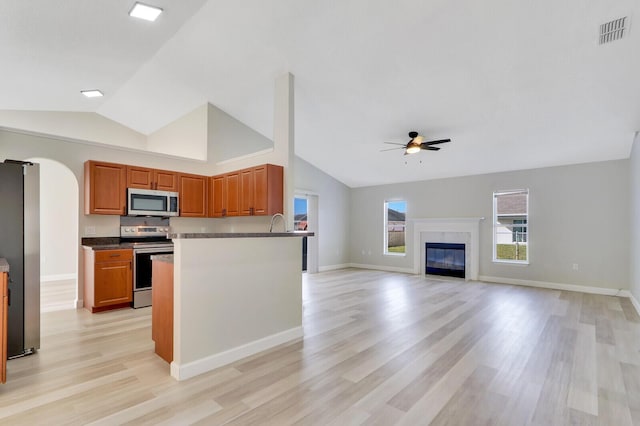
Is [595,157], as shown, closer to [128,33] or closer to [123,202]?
[128,33]

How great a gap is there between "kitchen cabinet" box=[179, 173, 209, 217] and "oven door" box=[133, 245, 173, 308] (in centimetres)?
103

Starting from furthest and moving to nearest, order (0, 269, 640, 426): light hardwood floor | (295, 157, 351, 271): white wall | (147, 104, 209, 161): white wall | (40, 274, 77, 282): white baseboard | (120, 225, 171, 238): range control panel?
(295, 157, 351, 271): white wall, (40, 274, 77, 282): white baseboard, (147, 104, 209, 161): white wall, (120, 225, 171, 238): range control panel, (0, 269, 640, 426): light hardwood floor

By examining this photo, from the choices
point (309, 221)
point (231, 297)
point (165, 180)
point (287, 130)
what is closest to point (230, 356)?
point (231, 297)

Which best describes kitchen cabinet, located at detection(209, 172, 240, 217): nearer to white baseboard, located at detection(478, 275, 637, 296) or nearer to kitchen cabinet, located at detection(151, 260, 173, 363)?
kitchen cabinet, located at detection(151, 260, 173, 363)

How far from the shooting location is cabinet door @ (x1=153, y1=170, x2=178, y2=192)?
508 cm

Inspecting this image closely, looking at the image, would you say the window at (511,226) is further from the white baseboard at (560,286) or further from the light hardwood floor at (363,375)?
the light hardwood floor at (363,375)

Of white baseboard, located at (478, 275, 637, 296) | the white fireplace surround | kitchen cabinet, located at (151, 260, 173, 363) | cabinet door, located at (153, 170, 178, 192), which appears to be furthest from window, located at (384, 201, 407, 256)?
kitchen cabinet, located at (151, 260, 173, 363)

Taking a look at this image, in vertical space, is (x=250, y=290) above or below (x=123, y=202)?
below

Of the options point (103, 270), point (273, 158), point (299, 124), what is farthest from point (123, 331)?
point (299, 124)

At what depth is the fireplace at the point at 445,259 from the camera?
725cm

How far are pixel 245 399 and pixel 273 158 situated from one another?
128 inches

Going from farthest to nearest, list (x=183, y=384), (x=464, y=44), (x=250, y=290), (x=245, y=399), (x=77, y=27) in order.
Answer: (x=464, y=44) < (x=77, y=27) < (x=250, y=290) < (x=183, y=384) < (x=245, y=399)

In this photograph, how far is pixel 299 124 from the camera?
5945 millimetres

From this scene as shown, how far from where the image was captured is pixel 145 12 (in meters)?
3.18
